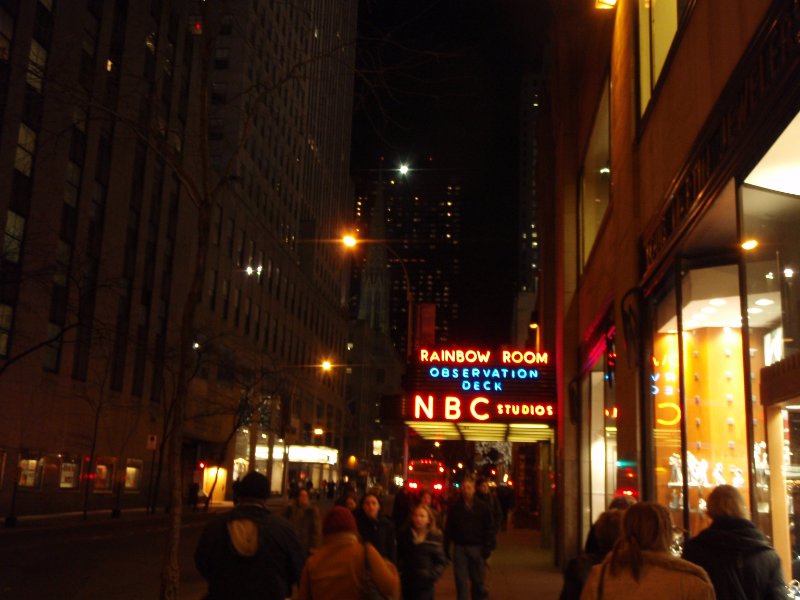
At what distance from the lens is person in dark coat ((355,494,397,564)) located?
9328mm

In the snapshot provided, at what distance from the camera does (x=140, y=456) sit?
4744 centimetres

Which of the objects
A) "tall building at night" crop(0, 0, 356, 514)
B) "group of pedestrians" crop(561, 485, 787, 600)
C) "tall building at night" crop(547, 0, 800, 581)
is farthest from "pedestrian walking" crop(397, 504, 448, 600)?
"tall building at night" crop(0, 0, 356, 514)

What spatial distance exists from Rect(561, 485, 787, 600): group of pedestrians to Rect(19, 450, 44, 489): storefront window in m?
34.8

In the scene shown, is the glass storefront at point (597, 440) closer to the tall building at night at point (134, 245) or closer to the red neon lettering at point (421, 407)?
the red neon lettering at point (421, 407)

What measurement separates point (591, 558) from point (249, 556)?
214cm

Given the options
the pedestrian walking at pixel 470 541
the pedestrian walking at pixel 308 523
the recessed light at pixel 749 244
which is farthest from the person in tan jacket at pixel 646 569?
the pedestrian walking at pixel 308 523

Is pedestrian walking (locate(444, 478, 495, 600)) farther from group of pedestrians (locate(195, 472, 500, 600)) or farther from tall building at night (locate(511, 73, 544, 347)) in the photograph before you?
tall building at night (locate(511, 73, 544, 347))

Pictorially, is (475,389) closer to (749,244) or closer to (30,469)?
(749,244)

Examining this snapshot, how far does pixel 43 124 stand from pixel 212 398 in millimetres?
27610

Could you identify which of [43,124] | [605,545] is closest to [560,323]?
[605,545]

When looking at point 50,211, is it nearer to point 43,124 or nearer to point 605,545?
point 43,124

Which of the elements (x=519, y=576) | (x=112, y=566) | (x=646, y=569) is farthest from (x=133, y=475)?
(x=646, y=569)

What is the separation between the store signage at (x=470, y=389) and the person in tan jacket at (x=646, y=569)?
16.6m

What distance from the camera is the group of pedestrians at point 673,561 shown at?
3.95 meters
